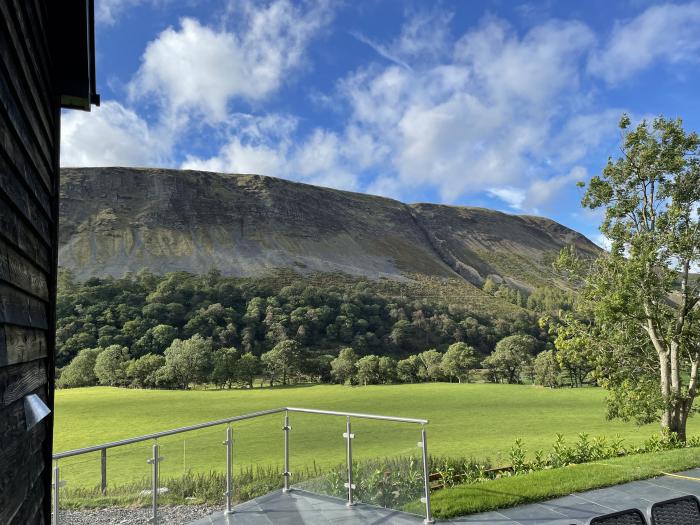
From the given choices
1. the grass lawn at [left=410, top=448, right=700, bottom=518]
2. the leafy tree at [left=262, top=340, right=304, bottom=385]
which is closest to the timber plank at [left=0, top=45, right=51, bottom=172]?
the grass lawn at [left=410, top=448, right=700, bottom=518]

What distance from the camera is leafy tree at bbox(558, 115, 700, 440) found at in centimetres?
1059

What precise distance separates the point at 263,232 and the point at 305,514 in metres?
86.8

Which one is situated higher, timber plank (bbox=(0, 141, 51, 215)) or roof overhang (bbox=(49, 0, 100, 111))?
roof overhang (bbox=(49, 0, 100, 111))

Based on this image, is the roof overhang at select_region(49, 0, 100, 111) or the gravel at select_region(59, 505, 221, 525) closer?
the roof overhang at select_region(49, 0, 100, 111)

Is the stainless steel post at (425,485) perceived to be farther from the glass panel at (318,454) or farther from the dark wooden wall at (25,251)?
the dark wooden wall at (25,251)

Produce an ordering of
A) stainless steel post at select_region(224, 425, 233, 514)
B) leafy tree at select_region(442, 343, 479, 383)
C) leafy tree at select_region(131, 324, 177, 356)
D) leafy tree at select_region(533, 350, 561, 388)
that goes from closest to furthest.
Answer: stainless steel post at select_region(224, 425, 233, 514), leafy tree at select_region(533, 350, 561, 388), leafy tree at select_region(442, 343, 479, 383), leafy tree at select_region(131, 324, 177, 356)

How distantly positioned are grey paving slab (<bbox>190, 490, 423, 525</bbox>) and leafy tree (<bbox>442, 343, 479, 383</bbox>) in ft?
120

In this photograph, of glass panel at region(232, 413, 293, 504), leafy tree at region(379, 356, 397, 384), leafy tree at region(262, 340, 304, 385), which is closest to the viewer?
glass panel at region(232, 413, 293, 504)

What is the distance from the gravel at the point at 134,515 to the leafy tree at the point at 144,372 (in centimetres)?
3639

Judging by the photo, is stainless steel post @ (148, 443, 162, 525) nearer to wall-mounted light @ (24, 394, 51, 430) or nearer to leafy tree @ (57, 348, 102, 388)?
wall-mounted light @ (24, 394, 51, 430)

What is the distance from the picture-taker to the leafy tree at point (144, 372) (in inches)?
1508

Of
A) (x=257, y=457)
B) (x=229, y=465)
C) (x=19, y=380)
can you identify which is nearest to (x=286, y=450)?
(x=257, y=457)

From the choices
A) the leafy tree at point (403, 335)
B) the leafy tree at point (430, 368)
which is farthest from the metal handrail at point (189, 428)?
the leafy tree at point (403, 335)

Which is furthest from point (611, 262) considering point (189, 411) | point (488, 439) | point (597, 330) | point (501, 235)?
point (501, 235)
